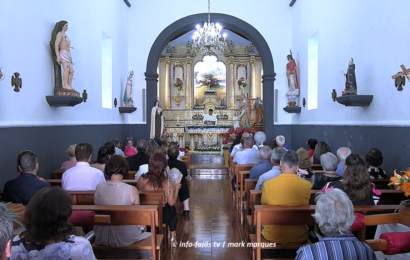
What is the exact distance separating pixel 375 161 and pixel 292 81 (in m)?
5.79

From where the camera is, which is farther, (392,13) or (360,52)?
(360,52)

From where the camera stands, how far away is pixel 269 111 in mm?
9828

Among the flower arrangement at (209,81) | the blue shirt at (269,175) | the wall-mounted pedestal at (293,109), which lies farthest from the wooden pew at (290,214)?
the flower arrangement at (209,81)

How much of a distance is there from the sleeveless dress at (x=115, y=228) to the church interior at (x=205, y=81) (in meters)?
0.89

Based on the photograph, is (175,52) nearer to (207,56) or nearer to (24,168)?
(207,56)

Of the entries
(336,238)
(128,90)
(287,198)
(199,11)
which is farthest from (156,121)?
(336,238)

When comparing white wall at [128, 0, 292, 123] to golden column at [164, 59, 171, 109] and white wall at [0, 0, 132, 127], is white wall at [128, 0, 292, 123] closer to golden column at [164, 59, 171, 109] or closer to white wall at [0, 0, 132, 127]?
white wall at [0, 0, 132, 127]

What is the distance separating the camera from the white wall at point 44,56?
13.3ft

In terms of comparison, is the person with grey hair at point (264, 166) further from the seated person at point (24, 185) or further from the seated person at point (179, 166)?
the seated person at point (24, 185)

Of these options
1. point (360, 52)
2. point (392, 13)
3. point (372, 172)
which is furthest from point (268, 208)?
point (360, 52)

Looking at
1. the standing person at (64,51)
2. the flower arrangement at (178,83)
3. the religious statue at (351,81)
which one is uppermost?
the flower arrangement at (178,83)

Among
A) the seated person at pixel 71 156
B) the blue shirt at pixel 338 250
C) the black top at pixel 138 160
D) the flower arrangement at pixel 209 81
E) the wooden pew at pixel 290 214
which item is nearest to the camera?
the blue shirt at pixel 338 250

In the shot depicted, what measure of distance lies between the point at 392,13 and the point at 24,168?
4.71m

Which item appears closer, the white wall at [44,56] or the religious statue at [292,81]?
the white wall at [44,56]
